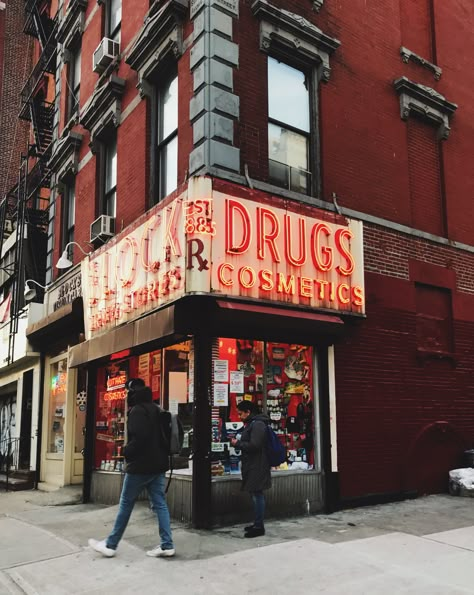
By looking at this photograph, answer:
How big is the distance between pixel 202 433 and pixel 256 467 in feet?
3.09

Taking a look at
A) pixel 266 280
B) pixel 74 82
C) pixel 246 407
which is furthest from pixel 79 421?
pixel 74 82

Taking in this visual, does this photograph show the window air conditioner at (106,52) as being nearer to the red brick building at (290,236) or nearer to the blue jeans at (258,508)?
the red brick building at (290,236)

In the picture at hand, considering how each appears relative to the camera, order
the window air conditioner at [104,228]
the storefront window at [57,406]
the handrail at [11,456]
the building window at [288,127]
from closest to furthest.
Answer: the building window at [288,127], the window air conditioner at [104,228], the storefront window at [57,406], the handrail at [11,456]

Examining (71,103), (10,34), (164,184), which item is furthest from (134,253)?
(10,34)

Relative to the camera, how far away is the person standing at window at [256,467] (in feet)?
25.3

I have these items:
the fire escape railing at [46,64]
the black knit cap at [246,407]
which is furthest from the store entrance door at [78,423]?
the fire escape railing at [46,64]

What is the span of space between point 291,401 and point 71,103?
33.0 feet

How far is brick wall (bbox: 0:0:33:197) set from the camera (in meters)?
26.4

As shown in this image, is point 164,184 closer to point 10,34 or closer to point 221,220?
point 221,220

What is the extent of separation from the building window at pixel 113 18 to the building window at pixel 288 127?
437 cm

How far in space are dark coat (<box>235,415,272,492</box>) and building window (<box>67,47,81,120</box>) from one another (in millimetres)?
10245

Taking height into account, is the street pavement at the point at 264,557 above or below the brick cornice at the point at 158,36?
below

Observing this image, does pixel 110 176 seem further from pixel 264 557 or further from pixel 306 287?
pixel 264 557

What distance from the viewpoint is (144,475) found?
6609 mm
